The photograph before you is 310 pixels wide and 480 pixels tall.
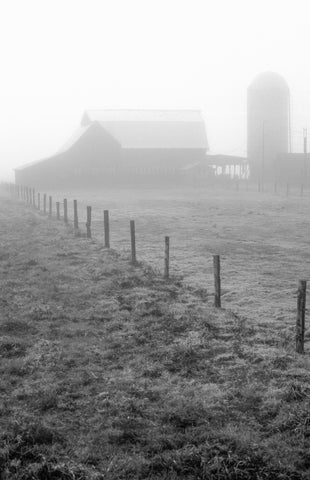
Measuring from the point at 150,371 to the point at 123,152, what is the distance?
56.6 meters

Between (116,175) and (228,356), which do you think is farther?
(116,175)

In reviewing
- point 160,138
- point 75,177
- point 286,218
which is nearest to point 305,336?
point 286,218

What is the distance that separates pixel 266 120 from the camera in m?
66.5

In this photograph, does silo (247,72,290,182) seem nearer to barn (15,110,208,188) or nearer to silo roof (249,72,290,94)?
silo roof (249,72,290,94)

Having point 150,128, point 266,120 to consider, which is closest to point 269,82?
point 266,120

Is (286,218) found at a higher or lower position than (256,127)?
lower

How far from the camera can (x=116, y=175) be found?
6153cm

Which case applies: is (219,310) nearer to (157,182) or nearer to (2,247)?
(2,247)

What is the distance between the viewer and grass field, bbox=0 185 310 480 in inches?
207

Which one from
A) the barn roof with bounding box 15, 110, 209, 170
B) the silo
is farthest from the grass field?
the silo

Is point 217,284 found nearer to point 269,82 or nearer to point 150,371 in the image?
point 150,371

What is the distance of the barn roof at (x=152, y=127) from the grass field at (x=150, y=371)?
50.0m

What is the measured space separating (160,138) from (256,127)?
1274cm

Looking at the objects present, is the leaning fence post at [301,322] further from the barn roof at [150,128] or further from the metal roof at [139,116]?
the metal roof at [139,116]
